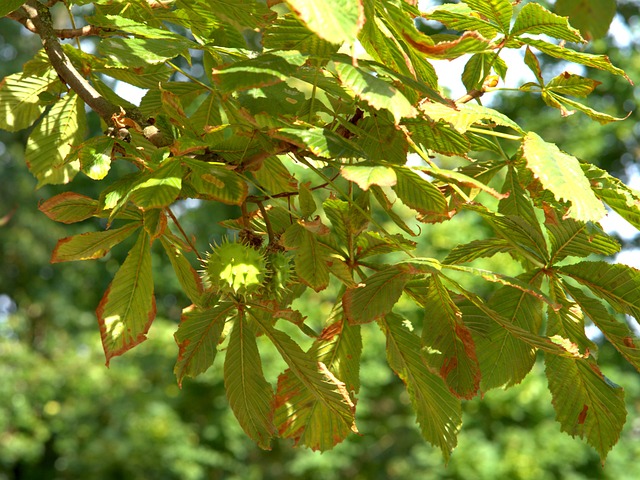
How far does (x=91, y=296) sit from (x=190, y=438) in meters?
3.71

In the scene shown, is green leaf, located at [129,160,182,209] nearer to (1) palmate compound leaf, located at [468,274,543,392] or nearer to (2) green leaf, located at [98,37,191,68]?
(2) green leaf, located at [98,37,191,68]

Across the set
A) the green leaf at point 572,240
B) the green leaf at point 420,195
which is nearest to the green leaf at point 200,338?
the green leaf at point 420,195

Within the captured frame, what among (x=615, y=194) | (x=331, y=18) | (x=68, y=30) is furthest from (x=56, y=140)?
(x=615, y=194)

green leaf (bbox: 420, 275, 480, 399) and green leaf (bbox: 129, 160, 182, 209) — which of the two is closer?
green leaf (bbox: 129, 160, 182, 209)

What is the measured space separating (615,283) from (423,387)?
301mm

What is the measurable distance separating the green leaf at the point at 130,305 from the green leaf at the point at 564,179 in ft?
1.91

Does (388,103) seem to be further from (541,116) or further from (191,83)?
(541,116)

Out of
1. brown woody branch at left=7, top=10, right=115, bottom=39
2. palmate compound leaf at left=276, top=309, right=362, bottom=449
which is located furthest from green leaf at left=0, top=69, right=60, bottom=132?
palmate compound leaf at left=276, top=309, right=362, bottom=449

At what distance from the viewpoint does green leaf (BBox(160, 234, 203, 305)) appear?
1.16 meters

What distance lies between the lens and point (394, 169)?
894mm

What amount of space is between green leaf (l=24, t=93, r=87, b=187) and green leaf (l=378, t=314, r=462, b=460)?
0.65 m

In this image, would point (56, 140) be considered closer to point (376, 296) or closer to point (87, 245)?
point (87, 245)

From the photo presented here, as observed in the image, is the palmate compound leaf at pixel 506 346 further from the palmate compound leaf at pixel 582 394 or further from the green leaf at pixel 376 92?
the green leaf at pixel 376 92

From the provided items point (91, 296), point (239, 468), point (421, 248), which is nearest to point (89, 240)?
point (421, 248)
